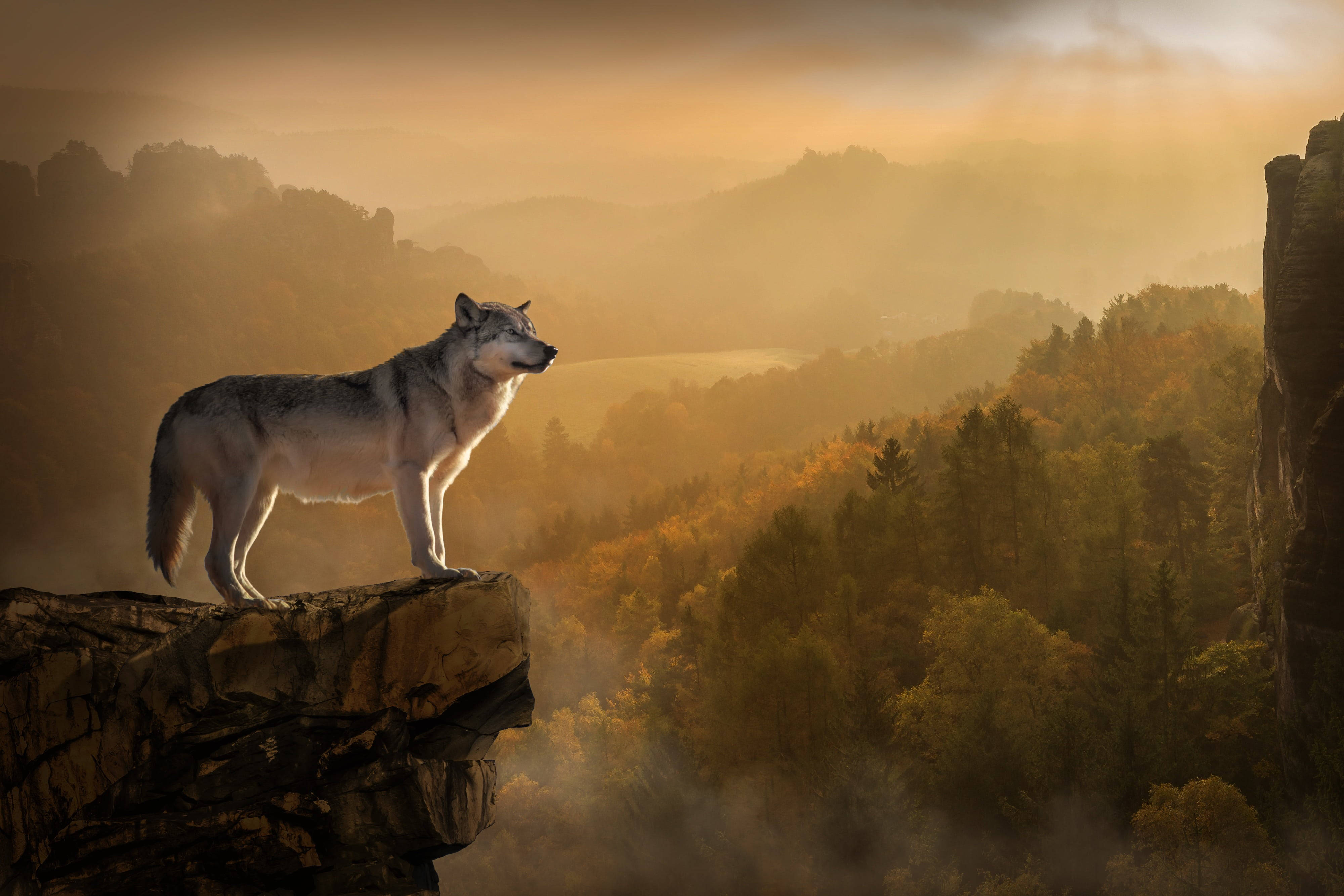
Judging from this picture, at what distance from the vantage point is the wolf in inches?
470

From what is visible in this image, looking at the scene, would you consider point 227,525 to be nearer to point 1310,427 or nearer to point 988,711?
point 1310,427

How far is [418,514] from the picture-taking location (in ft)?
39.6

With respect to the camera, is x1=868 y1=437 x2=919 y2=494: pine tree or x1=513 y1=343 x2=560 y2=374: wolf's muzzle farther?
x1=868 y1=437 x2=919 y2=494: pine tree

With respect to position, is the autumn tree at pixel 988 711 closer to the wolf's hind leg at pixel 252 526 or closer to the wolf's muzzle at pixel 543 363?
the wolf's muzzle at pixel 543 363

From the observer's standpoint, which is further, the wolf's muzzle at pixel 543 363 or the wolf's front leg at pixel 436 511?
the wolf's front leg at pixel 436 511

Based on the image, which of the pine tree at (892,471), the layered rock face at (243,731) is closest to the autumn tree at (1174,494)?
the pine tree at (892,471)

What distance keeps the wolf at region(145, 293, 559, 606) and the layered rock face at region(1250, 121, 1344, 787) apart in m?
33.8

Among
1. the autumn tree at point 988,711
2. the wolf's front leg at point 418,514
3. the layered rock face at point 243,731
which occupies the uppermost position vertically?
the wolf's front leg at point 418,514

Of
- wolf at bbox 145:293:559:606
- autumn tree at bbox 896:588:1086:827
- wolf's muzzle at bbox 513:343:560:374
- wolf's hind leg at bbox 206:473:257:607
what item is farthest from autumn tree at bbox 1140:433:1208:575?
wolf's hind leg at bbox 206:473:257:607

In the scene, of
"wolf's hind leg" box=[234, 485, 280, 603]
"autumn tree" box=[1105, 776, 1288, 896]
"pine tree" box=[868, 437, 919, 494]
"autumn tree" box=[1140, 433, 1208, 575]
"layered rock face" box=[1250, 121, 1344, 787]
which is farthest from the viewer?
"pine tree" box=[868, 437, 919, 494]

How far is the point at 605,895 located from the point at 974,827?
25800mm

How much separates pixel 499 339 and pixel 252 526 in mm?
4084

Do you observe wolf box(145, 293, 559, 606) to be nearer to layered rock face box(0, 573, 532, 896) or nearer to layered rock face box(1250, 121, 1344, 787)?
layered rock face box(0, 573, 532, 896)

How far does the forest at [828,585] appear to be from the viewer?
1821 inches
